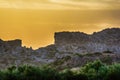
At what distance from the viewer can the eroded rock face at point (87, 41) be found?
165125 mm

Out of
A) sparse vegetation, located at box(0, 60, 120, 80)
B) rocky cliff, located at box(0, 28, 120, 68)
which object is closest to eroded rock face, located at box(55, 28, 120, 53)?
rocky cliff, located at box(0, 28, 120, 68)

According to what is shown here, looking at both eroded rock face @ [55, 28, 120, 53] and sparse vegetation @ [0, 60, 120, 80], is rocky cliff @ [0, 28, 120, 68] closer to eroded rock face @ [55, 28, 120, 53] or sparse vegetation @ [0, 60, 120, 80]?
eroded rock face @ [55, 28, 120, 53]

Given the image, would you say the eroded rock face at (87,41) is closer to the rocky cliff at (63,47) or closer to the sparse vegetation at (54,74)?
the rocky cliff at (63,47)

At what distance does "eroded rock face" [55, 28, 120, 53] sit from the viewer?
542 feet

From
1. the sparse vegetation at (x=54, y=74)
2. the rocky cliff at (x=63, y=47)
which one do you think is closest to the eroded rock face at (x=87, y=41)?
the rocky cliff at (x=63, y=47)

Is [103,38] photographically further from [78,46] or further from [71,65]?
[71,65]

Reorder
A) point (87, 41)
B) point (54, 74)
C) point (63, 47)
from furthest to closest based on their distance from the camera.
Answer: point (87, 41) → point (63, 47) → point (54, 74)

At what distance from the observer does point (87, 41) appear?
172625mm

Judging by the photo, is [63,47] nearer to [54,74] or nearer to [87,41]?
[87,41]

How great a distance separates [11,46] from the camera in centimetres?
16012

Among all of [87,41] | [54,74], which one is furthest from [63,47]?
[54,74]

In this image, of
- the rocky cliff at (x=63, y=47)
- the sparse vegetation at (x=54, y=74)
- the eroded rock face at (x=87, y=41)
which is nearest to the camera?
the sparse vegetation at (x=54, y=74)

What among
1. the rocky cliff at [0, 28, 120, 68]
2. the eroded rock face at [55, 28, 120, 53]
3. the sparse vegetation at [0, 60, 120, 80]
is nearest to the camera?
the sparse vegetation at [0, 60, 120, 80]

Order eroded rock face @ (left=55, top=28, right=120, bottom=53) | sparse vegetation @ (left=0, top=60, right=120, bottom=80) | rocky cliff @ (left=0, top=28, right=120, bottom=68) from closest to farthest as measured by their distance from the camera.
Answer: sparse vegetation @ (left=0, top=60, right=120, bottom=80)
rocky cliff @ (left=0, top=28, right=120, bottom=68)
eroded rock face @ (left=55, top=28, right=120, bottom=53)
